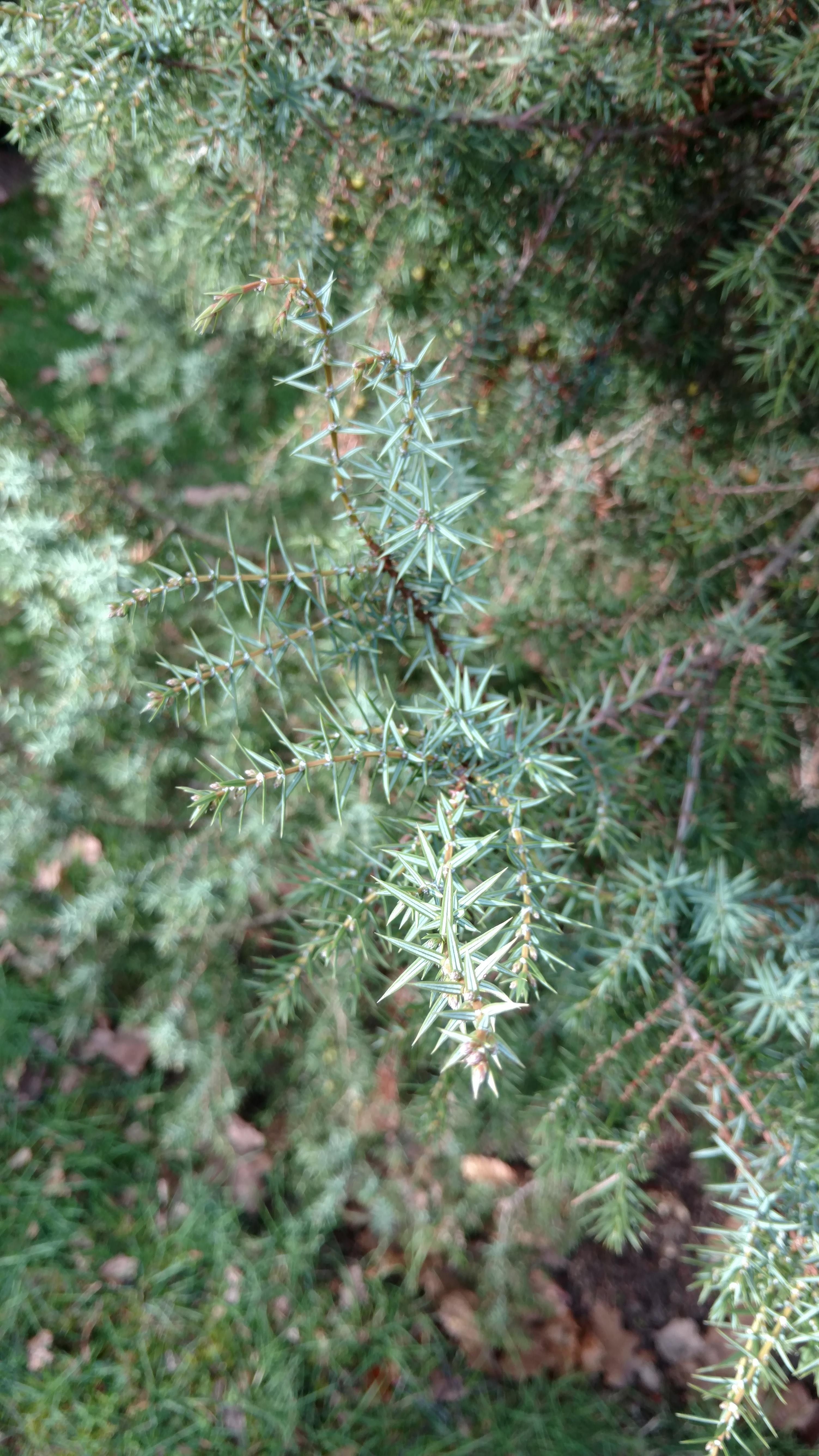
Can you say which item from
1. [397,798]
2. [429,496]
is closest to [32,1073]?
[397,798]

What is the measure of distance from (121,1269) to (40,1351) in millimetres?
216

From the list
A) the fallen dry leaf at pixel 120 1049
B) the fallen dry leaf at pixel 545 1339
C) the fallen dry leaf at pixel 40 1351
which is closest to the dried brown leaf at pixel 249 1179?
the fallen dry leaf at pixel 120 1049

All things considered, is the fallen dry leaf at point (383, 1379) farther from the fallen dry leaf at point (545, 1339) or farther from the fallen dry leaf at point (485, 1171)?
the fallen dry leaf at point (485, 1171)

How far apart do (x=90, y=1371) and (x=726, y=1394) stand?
1.71 metres

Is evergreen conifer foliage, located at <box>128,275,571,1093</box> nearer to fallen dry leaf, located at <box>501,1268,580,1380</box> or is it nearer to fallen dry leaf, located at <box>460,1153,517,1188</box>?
fallen dry leaf, located at <box>460,1153,517,1188</box>

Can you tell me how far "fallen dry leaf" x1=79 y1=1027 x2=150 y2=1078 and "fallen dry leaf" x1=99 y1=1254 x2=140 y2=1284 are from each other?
1.40ft

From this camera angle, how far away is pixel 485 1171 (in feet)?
6.67

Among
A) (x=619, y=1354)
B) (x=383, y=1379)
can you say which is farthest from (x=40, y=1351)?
(x=619, y=1354)

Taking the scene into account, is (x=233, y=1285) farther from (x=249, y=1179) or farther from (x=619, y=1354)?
(x=619, y=1354)

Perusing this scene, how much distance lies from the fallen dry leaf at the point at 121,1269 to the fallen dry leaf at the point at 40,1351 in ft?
0.51

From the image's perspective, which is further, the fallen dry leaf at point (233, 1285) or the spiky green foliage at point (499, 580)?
the fallen dry leaf at point (233, 1285)

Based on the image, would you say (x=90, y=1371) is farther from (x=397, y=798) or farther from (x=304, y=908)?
(x=397, y=798)

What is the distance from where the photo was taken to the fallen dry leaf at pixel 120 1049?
2.30 metres

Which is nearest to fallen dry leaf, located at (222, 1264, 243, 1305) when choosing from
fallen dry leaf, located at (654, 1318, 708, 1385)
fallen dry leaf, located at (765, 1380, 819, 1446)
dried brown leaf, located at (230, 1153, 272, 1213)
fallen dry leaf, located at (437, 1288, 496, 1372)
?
dried brown leaf, located at (230, 1153, 272, 1213)
